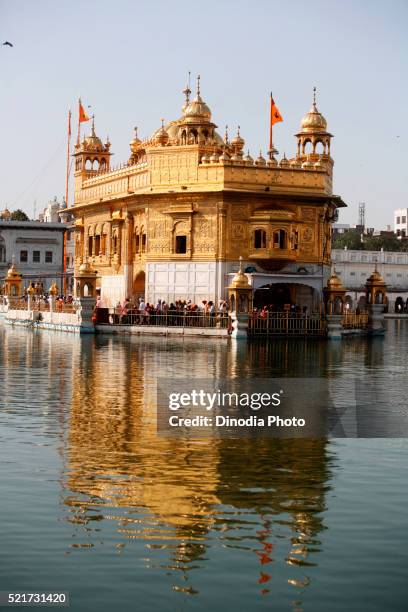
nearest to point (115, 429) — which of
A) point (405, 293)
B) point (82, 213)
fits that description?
point (82, 213)

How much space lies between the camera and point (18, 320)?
49.2 m

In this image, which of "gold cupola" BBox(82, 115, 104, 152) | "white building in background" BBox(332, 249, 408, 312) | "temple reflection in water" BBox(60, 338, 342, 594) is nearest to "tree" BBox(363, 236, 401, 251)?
"white building in background" BBox(332, 249, 408, 312)

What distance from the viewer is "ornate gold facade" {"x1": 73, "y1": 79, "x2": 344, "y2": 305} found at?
42969mm

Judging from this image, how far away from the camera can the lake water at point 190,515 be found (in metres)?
7.66

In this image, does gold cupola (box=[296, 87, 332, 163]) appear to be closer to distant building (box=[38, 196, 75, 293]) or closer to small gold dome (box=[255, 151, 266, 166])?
small gold dome (box=[255, 151, 266, 166])

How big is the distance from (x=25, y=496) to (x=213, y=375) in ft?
42.2

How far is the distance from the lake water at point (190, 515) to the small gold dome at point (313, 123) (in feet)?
107

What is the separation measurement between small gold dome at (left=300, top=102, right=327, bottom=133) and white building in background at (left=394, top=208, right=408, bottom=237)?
Result: 75.2 metres

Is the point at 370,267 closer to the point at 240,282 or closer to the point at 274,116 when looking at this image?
the point at 274,116

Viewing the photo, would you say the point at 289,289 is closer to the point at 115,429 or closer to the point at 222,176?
the point at 222,176

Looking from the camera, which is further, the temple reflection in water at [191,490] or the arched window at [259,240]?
the arched window at [259,240]

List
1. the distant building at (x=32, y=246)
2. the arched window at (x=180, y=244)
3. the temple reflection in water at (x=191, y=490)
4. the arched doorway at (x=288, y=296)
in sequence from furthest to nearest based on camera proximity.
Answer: the distant building at (x=32, y=246), the arched doorway at (x=288, y=296), the arched window at (x=180, y=244), the temple reflection in water at (x=191, y=490)

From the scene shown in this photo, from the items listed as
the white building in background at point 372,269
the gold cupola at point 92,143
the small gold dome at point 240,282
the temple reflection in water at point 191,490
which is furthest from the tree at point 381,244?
the temple reflection in water at point 191,490

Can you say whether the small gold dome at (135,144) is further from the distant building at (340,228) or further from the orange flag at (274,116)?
the distant building at (340,228)
